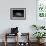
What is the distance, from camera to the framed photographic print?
6.91 metres

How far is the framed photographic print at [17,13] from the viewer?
691cm

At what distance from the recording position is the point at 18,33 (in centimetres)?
665

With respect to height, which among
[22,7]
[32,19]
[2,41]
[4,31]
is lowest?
[2,41]

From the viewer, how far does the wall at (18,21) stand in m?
6.89

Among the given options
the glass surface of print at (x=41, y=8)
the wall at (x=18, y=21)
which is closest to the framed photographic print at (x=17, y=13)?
the wall at (x=18, y=21)

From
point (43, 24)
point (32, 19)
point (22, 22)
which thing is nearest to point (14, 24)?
point (22, 22)

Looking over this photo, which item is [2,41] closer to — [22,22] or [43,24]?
[22,22]

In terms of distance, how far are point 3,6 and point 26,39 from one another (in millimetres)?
1780

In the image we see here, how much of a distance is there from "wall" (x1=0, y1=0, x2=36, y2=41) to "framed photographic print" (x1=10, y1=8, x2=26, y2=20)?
130 millimetres

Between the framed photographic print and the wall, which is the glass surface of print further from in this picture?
the framed photographic print

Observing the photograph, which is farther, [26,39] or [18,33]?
[26,39]

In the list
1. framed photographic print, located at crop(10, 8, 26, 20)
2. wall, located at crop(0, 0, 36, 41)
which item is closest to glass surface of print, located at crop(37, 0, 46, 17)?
wall, located at crop(0, 0, 36, 41)

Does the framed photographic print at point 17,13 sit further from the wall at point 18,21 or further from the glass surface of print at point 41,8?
the glass surface of print at point 41,8

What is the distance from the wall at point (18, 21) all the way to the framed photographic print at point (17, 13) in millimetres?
130
